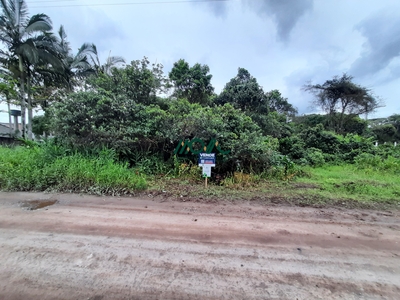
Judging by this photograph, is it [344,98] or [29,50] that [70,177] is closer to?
[29,50]

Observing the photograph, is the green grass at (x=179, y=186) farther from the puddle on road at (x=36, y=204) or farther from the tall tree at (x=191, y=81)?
the tall tree at (x=191, y=81)

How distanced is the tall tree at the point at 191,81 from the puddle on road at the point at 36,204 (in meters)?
11.2

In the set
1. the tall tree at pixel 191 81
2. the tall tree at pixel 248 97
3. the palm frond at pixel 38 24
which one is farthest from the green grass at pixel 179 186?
the palm frond at pixel 38 24

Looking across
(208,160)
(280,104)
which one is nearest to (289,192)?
(208,160)

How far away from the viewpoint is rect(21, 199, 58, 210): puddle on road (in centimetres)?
362

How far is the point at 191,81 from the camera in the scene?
46.2 ft

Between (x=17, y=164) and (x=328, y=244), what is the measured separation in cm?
781

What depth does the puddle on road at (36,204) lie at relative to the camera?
3615mm

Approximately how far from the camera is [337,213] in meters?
3.56

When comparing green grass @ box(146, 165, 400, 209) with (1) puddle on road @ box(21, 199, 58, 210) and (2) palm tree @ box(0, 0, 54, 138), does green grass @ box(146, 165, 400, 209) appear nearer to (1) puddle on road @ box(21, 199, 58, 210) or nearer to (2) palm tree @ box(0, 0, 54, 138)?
(1) puddle on road @ box(21, 199, 58, 210)

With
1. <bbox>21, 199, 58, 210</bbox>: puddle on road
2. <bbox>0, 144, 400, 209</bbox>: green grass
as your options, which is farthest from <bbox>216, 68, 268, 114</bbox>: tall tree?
<bbox>21, 199, 58, 210</bbox>: puddle on road

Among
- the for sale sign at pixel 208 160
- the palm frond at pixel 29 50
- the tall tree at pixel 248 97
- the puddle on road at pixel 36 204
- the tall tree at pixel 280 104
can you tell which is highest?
the palm frond at pixel 29 50

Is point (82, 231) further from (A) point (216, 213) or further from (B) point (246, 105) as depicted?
(B) point (246, 105)

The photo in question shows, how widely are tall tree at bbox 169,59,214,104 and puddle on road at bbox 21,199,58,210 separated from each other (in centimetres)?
1118
